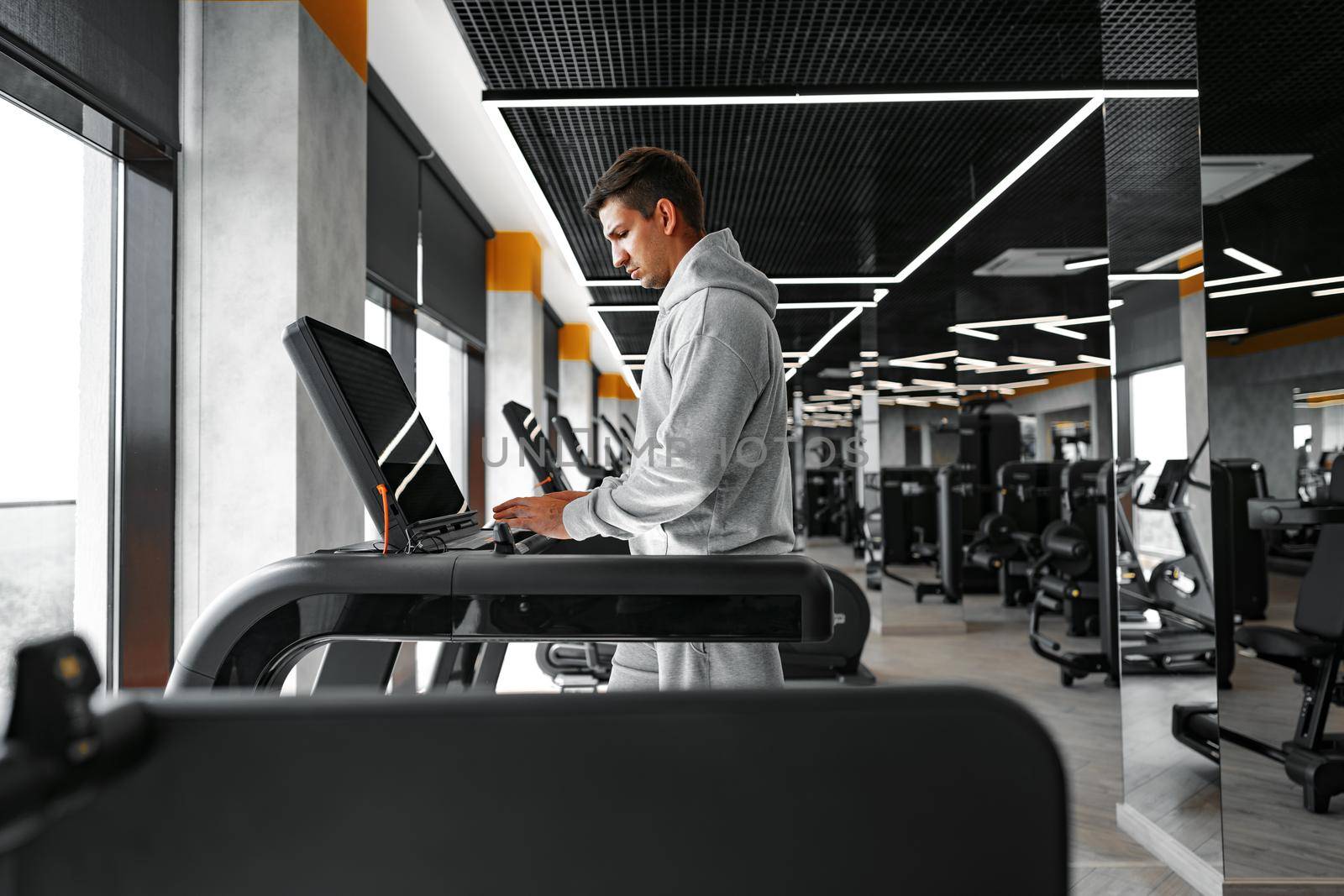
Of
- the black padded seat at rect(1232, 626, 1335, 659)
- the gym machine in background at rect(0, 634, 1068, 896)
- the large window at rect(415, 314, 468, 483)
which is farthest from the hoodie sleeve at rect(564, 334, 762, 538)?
the large window at rect(415, 314, 468, 483)

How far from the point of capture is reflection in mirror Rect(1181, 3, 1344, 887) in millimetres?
2254

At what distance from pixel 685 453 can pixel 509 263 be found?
6.80 metres

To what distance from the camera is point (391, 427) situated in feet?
4.25

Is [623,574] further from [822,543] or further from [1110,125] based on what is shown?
[822,543]

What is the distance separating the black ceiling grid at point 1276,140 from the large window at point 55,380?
331cm

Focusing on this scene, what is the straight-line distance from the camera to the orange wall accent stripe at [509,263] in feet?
24.7

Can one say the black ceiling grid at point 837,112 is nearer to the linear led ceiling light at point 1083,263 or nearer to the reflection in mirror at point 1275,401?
the reflection in mirror at point 1275,401

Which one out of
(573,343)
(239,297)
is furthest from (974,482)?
(239,297)

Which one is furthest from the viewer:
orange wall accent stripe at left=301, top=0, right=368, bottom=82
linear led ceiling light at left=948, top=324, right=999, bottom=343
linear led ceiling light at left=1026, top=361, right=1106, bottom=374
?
linear led ceiling light at left=948, top=324, right=999, bottom=343

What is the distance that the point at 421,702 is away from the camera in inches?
19.2

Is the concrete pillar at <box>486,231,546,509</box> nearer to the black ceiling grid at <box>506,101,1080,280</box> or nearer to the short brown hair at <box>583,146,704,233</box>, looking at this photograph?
the black ceiling grid at <box>506,101,1080,280</box>

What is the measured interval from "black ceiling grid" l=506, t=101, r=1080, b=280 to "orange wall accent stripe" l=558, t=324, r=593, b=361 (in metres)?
6.46

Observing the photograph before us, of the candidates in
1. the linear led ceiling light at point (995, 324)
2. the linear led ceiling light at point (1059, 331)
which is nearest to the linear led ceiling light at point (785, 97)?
the linear led ceiling light at point (995, 324)

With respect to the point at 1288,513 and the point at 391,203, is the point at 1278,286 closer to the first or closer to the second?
the point at 1288,513
